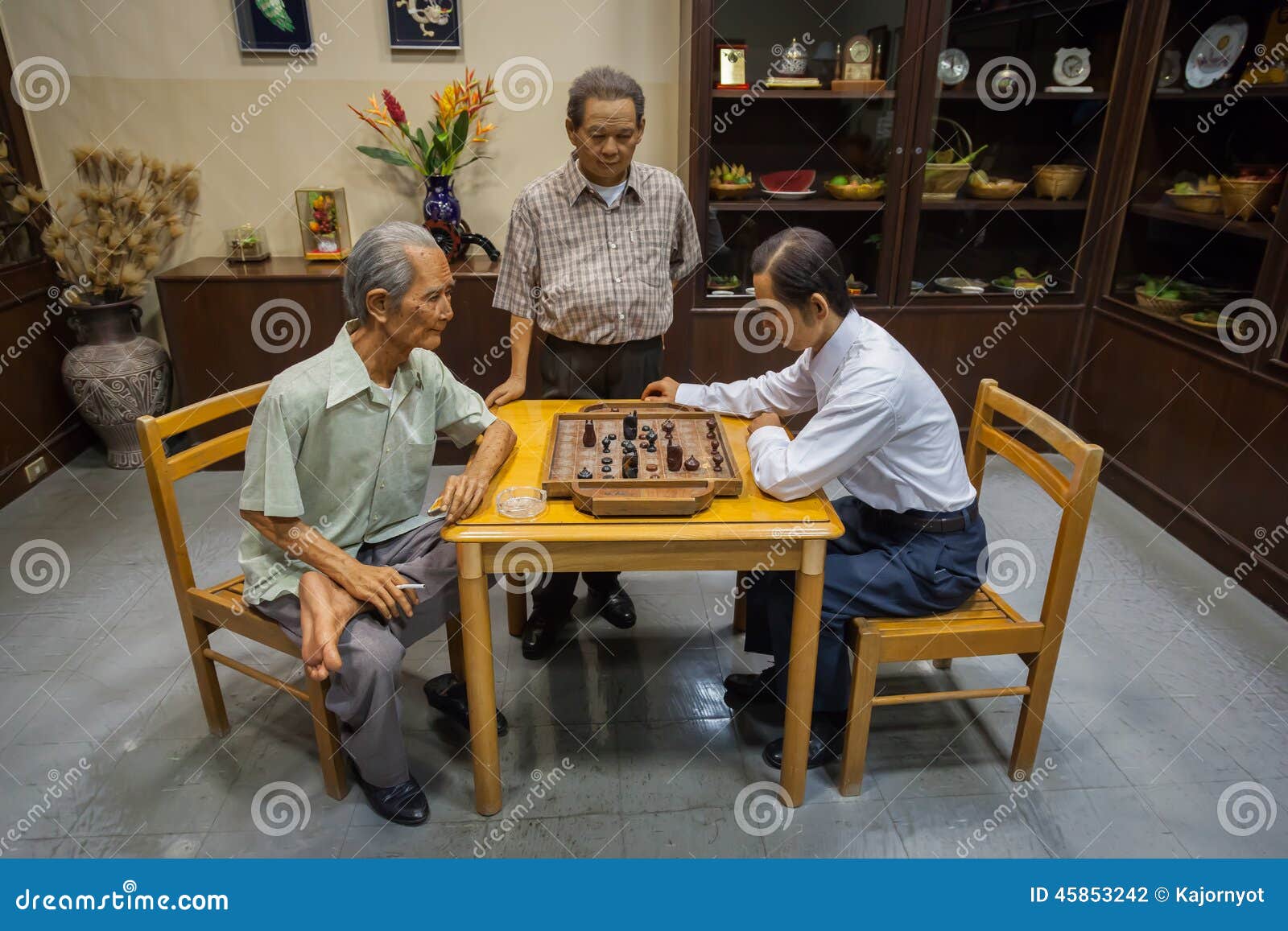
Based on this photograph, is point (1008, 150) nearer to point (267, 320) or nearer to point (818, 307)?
point (818, 307)

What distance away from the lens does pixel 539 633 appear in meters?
2.48

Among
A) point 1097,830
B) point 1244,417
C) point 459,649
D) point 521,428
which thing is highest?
point 521,428

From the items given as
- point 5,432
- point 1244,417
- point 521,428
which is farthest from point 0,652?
point 1244,417

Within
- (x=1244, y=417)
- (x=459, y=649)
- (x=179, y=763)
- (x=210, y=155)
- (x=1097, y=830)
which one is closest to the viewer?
(x=1097, y=830)

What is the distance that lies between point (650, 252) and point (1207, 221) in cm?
212

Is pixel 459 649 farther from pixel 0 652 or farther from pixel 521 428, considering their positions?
pixel 0 652

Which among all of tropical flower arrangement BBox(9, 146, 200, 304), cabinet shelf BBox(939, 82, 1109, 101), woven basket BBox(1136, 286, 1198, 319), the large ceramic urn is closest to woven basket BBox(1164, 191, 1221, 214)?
woven basket BBox(1136, 286, 1198, 319)

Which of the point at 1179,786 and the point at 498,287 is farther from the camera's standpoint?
the point at 498,287

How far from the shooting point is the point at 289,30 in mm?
3467

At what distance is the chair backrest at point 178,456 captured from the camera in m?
1.78

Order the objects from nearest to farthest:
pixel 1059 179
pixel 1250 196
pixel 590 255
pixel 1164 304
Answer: pixel 590 255 < pixel 1250 196 < pixel 1164 304 < pixel 1059 179

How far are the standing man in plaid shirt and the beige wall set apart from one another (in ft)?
4.33

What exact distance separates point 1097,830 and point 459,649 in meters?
1.53

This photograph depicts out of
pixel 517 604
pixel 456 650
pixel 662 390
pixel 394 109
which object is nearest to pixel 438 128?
pixel 394 109
